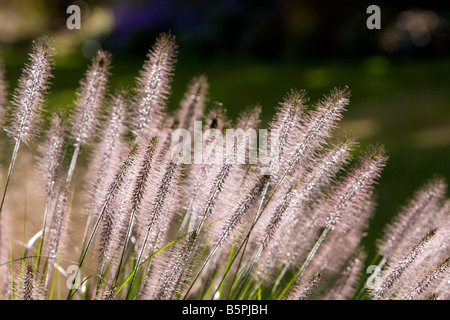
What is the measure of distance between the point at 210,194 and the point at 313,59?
11176mm

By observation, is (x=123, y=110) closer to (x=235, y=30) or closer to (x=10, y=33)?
(x=235, y=30)

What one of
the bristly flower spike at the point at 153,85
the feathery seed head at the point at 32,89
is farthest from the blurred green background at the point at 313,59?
the feathery seed head at the point at 32,89

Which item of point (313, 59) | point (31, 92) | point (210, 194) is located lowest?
point (210, 194)

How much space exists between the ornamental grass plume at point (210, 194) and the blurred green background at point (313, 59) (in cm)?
434

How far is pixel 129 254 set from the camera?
2.40m

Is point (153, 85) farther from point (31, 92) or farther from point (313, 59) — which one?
point (313, 59)

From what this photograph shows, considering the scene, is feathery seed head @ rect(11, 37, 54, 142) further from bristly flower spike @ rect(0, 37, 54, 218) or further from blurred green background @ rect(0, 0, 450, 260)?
blurred green background @ rect(0, 0, 450, 260)

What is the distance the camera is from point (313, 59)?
12523 millimetres

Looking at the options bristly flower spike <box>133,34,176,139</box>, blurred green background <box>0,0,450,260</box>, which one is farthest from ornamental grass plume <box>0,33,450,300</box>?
blurred green background <box>0,0,450,260</box>

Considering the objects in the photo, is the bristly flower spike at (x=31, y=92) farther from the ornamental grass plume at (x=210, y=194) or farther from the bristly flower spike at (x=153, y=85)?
the bristly flower spike at (x=153, y=85)

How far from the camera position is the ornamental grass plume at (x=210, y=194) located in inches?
71.3

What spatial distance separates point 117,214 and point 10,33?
20.2 meters

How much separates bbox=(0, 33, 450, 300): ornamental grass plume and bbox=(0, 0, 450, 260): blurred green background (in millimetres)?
4345

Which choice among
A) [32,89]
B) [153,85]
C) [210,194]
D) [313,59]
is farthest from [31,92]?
[313,59]
